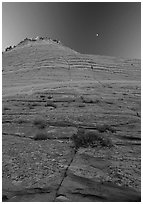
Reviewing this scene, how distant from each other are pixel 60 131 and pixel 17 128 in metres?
2.33

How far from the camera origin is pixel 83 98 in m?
17.9

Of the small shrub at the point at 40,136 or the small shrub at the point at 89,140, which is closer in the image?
the small shrub at the point at 89,140

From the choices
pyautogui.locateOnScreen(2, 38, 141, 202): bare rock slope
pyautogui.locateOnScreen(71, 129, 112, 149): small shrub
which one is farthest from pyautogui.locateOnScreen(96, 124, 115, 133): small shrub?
pyautogui.locateOnScreen(71, 129, 112, 149): small shrub

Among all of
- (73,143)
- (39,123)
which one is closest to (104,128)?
(73,143)

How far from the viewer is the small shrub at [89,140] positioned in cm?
1203

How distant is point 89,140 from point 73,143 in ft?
2.48

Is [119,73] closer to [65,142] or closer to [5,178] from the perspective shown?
[65,142]

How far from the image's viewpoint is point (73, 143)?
12.1 metres

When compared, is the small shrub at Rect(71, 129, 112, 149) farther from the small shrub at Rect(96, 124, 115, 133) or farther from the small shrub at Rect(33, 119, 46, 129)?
the small shrub at Rect(33, 119, 46, 129)

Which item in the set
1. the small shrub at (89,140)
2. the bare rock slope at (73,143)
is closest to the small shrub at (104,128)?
the bare rock slope at (73,143)

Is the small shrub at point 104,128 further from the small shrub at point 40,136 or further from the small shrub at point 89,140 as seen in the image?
the small shrub at point 40,136

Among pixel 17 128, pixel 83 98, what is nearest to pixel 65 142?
pixel 17 128

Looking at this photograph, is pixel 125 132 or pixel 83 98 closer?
pixel 125 132

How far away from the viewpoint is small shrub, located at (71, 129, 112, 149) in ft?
39.5
